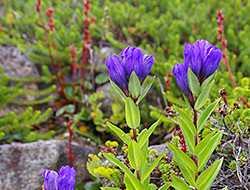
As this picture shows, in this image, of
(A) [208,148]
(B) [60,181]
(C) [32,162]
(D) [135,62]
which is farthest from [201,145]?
(C) [32,162]

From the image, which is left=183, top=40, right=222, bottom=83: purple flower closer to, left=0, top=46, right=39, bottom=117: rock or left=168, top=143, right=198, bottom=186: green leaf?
left=168, top=143, right=198, bottom=186: green leaf

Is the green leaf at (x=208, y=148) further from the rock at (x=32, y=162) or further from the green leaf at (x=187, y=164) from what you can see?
the rock at (x=32, y=162)

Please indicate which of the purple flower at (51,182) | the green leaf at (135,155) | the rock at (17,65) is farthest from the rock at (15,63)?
the green leaf at (135,155)

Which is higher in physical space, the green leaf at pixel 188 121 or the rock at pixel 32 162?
the green leaf at pixel 188 121

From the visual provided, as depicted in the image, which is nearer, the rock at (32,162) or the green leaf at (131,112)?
the green leaf at (131,112)

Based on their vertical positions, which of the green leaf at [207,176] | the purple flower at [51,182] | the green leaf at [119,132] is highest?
the green leaf at [119,132]

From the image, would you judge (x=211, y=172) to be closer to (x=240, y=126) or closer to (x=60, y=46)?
(x=240, y=126)

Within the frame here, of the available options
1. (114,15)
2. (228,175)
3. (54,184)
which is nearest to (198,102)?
(54,184)

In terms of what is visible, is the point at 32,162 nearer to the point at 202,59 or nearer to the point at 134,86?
the point at 134,86
